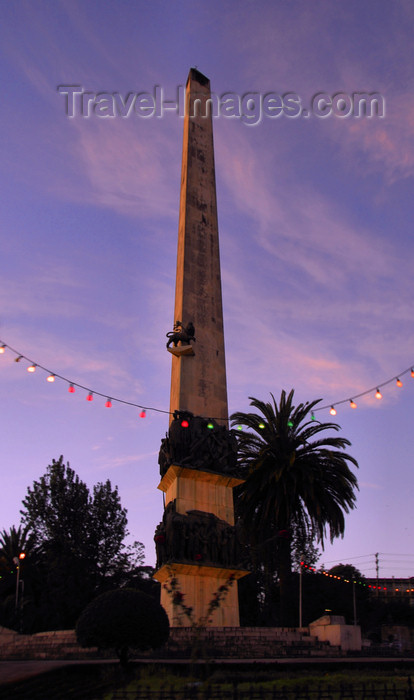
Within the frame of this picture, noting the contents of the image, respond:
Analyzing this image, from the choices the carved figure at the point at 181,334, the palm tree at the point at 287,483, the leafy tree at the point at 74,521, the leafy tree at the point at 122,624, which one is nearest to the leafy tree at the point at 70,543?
the leafy tree at the point at 74,521

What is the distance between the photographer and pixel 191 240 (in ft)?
Answer: 82.5

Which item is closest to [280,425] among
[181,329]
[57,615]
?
[181,329]

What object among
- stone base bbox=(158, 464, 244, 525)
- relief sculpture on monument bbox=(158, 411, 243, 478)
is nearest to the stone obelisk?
relief sculpture on monument bbox=(158, 411, 243, 478)

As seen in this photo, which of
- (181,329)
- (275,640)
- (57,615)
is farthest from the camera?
(57,615)

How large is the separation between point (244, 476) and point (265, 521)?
7.78 feet

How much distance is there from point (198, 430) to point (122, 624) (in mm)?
11433

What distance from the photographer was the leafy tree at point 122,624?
1030cm

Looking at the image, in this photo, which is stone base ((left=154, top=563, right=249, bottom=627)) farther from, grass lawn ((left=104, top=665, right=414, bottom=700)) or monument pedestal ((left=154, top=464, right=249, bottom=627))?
grass lawn ((left=104, top=665, right=414, bottom=700))

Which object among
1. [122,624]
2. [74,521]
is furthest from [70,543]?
[122,624]

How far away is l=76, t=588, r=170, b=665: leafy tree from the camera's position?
33.8 ft

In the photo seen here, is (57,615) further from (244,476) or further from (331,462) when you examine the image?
(331,462)

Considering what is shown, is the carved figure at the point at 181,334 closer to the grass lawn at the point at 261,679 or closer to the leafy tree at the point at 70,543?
the grass lawn at the point at 261,679

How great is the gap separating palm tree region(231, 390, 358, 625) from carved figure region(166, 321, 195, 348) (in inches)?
293

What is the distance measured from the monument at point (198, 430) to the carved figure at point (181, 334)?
4 centimetres
